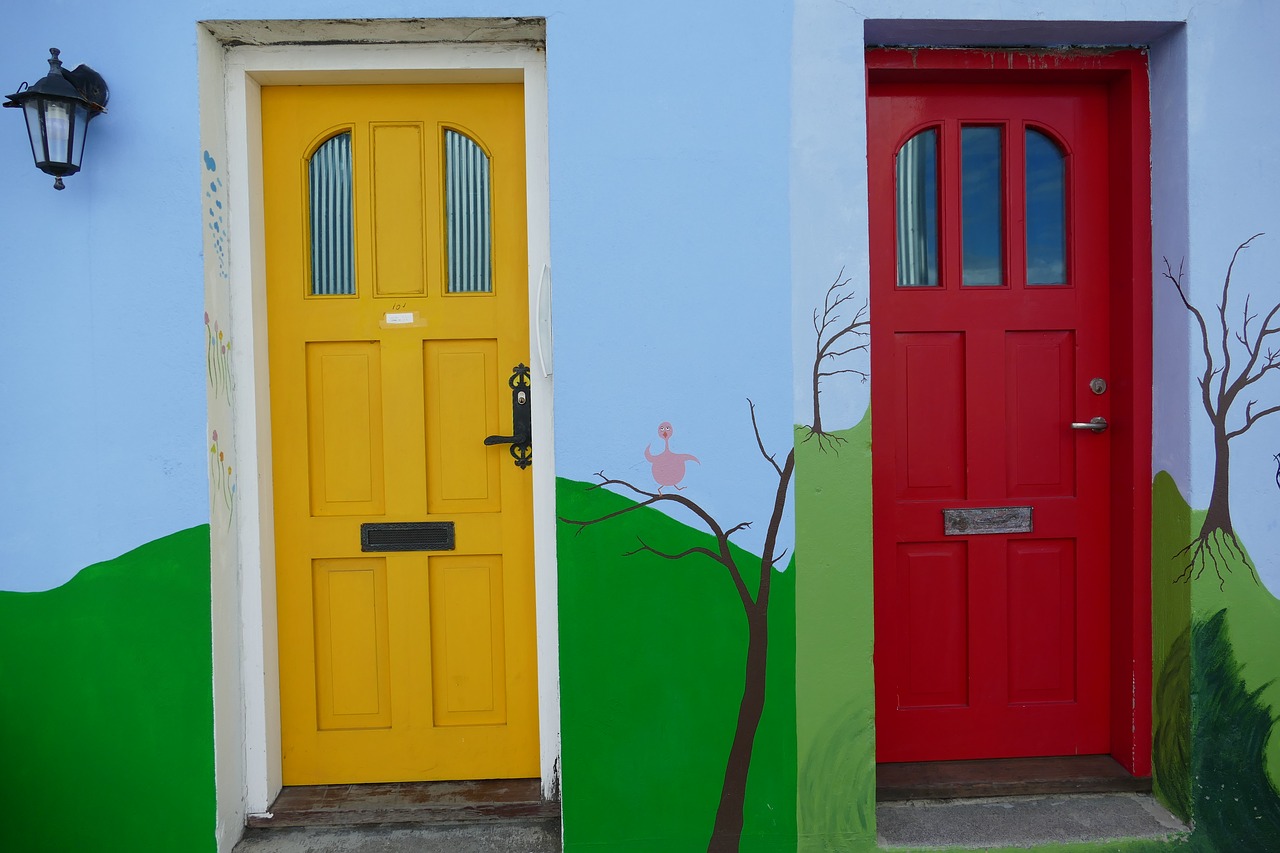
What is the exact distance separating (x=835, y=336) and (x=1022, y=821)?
5.61ft

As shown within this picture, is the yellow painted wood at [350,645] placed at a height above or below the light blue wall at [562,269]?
below

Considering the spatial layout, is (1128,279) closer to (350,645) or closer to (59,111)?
(350,645)

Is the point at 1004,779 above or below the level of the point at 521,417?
below

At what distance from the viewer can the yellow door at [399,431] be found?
270cm

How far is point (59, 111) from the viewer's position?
7.34 ft

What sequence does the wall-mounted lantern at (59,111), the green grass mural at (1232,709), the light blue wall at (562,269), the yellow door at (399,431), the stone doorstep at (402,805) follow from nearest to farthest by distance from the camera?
1. the wall-mounted lantern at (59,111)
2. the light blue wall at (562,269)
3. the green grass mural at (1232,709)
4. the stone doorstep at (402,805)
5. the yellow door at (399,431)

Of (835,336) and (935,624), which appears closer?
(835,336)

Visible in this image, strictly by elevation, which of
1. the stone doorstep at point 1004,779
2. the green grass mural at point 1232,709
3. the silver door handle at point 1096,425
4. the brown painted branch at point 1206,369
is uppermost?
the brown painted branch at point 1206,369

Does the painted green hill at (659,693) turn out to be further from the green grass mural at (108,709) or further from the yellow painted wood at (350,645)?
the green grass mural at (108,709)

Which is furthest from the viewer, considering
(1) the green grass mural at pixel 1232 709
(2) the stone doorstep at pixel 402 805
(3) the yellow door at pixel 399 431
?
(3) the yellow door at pixel 399 431

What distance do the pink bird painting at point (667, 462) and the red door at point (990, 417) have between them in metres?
0.77

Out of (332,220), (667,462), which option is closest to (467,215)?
(332,220)

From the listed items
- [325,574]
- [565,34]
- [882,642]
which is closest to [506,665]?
[325,574]

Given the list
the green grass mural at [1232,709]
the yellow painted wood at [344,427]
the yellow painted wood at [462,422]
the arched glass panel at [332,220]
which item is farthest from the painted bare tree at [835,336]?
the arched glass panel at [332,220]
